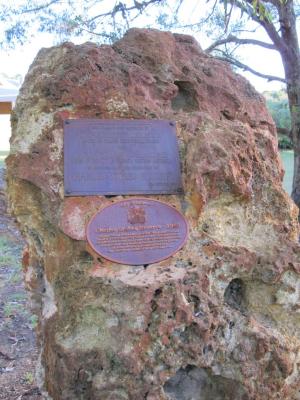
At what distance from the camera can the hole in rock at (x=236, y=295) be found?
8.80 feet

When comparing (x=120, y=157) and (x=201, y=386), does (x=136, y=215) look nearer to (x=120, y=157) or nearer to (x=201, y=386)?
(x=120, y=157)

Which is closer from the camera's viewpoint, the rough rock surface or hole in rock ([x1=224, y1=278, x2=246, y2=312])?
the rough rock surface

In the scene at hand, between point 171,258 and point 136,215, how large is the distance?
31 centimetres

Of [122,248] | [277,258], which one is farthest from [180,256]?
[277,258]

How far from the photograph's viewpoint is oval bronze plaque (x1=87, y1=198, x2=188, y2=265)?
101 inches

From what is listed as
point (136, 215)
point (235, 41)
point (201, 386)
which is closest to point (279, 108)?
point (235, 41)

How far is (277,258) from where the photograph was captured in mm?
2695

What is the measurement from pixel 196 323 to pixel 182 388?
1.23 ft

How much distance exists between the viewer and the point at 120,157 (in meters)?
2.86

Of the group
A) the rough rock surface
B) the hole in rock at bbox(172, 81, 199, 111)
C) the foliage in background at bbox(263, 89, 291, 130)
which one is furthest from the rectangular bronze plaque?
the foliage in background at bbox(263, 89, 291, 130)

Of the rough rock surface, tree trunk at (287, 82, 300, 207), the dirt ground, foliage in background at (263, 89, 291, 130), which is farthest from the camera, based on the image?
foliage in background at (263, 89, 291, 130)

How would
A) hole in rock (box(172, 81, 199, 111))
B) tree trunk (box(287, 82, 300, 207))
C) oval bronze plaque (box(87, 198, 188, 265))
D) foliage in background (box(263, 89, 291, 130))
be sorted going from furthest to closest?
1. foliage in background (box(263, 89, 291, 130))
2. tree trunk (box(287, 82, 300, 207))
3. hole in rock (box(172, 81, 199, 111))
4. oval bronze plaque (box(87, 198, 188, 265))

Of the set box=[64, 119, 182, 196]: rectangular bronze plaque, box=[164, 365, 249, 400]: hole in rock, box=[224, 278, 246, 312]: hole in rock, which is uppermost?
box=[64, 119, 182, 196]: rectangular bronze plaque

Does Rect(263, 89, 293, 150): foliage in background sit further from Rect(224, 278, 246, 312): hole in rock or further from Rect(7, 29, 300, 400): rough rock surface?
Rect(224, 278, 246, 312): hole in rock
